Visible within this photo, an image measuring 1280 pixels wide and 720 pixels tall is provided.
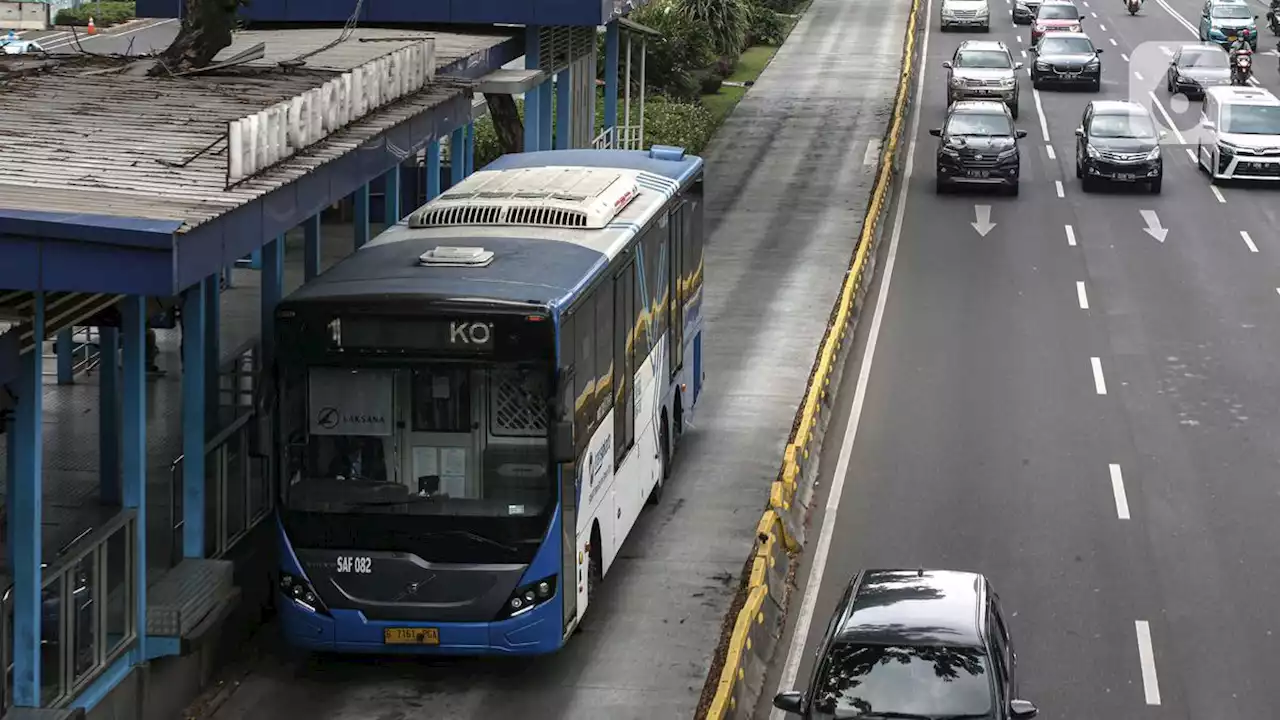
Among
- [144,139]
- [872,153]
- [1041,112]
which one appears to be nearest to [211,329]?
[144,139]

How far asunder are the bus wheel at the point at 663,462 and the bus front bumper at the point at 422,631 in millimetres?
5405

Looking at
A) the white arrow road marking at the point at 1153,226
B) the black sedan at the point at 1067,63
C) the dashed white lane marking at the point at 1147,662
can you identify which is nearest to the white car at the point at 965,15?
the black sedan at the point at 1067,63

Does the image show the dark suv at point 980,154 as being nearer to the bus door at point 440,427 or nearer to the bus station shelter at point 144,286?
the bus station shelter at point 144,286

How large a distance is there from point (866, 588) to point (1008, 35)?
62124mm

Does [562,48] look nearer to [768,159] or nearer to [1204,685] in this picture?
[768,159]

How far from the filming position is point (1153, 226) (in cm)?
3975

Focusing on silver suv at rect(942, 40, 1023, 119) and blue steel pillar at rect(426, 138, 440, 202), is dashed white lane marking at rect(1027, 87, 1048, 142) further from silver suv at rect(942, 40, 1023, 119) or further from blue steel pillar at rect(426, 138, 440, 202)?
blue steel pillar at rect(426, 138, 440, 202)

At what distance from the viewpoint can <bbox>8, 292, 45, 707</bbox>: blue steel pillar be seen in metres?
13.6

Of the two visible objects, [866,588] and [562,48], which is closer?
[866,588]

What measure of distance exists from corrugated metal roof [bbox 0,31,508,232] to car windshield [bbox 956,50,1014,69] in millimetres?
33551

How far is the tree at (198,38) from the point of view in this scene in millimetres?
22219

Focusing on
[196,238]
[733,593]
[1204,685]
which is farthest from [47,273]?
[1204,685]

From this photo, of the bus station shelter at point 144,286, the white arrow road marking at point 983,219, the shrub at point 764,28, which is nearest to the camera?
the bus station shelter at point 144,286

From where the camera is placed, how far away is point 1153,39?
2904 inches
